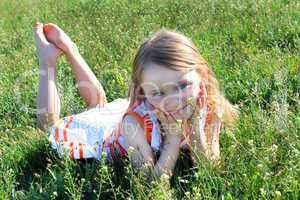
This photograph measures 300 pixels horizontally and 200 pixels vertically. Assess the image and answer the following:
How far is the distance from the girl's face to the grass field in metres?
0.31

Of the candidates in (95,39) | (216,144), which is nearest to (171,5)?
(95,39)

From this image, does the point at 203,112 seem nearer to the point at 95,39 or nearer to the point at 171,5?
the point at 95,39

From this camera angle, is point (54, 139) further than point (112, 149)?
Yes

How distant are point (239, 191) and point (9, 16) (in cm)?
705

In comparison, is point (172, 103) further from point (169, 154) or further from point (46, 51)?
point (46, 51)

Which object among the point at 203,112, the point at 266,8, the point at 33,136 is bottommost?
the point at 33,136

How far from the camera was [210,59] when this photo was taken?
14.4ft

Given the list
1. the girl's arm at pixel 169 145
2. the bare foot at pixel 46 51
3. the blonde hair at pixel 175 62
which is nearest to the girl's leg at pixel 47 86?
the bare foot at pixel 46 51

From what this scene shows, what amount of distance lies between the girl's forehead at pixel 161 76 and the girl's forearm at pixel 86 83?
1359 millimetres

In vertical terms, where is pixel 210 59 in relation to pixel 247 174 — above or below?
above

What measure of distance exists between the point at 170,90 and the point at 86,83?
1.68m

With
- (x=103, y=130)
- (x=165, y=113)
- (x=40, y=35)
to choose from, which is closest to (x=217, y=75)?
(x=103, y=130)

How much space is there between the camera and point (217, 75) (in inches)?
162

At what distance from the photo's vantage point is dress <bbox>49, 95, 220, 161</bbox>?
3082 millimetres
